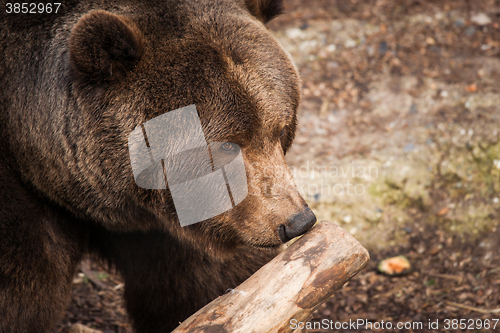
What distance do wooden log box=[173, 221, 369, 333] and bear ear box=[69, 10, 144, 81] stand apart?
1423 millimetres

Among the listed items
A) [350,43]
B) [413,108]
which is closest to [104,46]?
[413,108]

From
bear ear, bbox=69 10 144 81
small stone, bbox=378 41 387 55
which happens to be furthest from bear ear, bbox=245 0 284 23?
small stone, bbox=378 41 387 55

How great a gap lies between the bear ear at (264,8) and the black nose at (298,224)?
1.52 meters

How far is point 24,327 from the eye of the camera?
310cm

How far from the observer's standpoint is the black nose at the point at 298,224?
9.45ft

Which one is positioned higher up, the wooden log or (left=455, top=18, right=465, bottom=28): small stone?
(left=455, top=18, right=465, bottom=28): small stone

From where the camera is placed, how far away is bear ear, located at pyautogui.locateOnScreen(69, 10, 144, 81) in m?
2.66

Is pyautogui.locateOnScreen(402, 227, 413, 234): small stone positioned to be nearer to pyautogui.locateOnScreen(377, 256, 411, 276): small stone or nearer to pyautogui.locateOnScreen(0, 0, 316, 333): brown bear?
pyautogui.locateOnScreen(377, 256, 411, 276): small stone

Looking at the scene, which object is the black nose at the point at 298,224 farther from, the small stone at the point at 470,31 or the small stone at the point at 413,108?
the small stone at the point at 470,31

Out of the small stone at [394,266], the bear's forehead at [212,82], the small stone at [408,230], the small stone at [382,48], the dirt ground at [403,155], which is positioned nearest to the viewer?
the bear's forehead at [212,82]

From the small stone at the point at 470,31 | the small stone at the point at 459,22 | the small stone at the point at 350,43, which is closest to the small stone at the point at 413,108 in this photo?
the small stone at the point at 350,43

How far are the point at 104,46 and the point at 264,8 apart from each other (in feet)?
4.44

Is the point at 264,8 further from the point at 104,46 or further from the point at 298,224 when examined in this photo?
the point at 298,224

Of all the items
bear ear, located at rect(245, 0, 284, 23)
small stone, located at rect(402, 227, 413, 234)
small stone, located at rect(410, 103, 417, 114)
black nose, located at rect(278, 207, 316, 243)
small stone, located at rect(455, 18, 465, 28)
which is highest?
bear ear, located at rect(245, 0, 284, 23)
